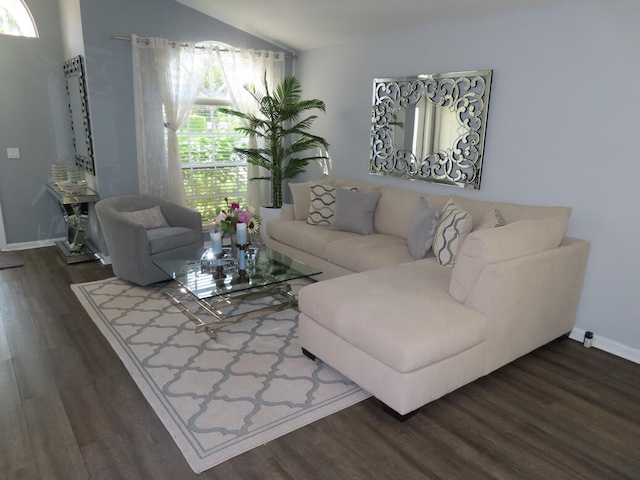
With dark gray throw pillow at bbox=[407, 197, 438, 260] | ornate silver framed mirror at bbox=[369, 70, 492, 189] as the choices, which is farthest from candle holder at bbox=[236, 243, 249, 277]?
ornate silver framed mirror at bbox=[369, 70, 492, 189]

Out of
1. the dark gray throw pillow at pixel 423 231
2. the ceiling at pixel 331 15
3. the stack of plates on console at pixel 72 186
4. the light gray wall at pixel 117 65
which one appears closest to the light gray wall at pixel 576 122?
the ceiling at pixel 331 15

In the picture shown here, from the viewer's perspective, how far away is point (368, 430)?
2.35 metres

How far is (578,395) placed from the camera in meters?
2.69

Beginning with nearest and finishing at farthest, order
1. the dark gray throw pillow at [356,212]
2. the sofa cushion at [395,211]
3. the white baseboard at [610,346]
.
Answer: the white baseboard at [610,346]
the sofa cushion at [395,211]
the dark gray throw pillow at [356,212]

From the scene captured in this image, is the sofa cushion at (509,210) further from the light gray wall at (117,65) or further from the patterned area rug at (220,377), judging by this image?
the light gray wall at (117,65)

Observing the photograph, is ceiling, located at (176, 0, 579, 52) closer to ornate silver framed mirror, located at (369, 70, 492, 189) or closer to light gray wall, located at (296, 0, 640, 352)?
light gray wall, located at (296, 0, 640, 352)

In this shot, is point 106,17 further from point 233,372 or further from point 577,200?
point 577,200

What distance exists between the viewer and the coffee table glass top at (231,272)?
3.24 metres

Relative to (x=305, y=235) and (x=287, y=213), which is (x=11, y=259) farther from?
(x=305, y=235)

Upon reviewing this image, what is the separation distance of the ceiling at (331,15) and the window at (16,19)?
1.67 meters

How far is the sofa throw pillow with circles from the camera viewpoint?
4.62 metres

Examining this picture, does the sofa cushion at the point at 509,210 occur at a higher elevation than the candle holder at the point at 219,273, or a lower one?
higher

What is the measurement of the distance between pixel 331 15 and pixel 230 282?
107 inches

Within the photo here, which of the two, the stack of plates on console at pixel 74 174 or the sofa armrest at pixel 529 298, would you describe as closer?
the sofa armrest at pixel 529 298
